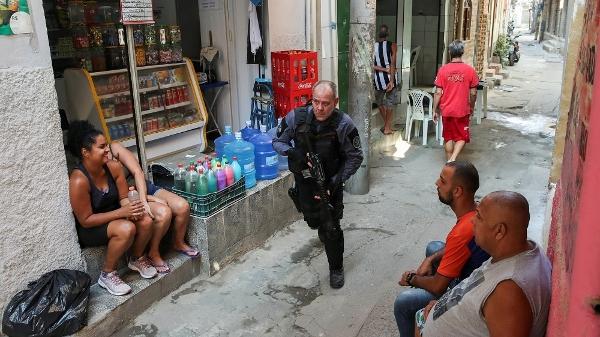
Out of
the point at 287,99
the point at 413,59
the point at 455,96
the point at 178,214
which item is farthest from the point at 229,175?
the point at 413,59

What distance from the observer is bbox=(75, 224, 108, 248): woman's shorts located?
3.62 metres

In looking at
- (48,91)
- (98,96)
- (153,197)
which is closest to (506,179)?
(153,197)

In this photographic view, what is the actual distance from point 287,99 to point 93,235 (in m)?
2.78

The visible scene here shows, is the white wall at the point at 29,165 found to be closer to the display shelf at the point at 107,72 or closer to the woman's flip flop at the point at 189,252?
the woman's flip flop at the point at 189,252

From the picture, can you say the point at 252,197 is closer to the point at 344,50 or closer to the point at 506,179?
the point at 344,50

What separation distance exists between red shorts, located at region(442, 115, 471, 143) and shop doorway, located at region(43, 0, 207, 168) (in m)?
3.36

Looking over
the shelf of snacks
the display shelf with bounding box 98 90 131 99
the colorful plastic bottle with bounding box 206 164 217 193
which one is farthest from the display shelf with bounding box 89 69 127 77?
the colorful plastic bottle with bounding box 206 164 217 193

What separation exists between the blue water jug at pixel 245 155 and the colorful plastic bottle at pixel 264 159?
13 cm

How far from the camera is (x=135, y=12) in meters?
3.79

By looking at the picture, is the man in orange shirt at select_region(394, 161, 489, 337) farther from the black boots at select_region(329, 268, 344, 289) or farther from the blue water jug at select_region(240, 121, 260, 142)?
the blue water jug at select_region(240, 121, 260, 142)

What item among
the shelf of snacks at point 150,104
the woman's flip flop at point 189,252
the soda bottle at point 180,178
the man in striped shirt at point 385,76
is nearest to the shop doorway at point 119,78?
the shelf of snacks at point 150,104

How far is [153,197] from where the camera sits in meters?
4.05

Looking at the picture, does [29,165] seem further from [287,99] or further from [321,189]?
[287,99]

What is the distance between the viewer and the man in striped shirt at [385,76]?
8250mm
